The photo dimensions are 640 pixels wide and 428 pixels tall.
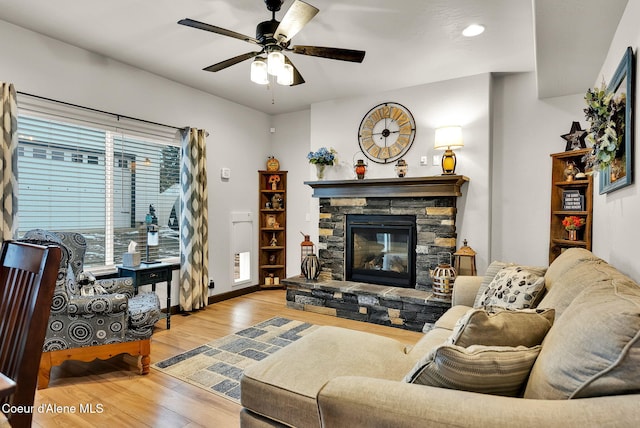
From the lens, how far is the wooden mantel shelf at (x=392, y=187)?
387 centimetres

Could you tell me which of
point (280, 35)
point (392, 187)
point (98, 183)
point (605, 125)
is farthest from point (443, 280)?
point (98, 183)

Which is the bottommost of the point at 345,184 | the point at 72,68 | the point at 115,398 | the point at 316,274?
the point at 115,398

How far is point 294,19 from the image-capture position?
6.81 ft

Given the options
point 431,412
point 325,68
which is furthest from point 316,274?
point 431,412

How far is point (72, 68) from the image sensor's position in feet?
10.7

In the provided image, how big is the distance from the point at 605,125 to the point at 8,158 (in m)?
4.20

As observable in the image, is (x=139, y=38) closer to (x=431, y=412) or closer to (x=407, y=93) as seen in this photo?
(x=407, y=93)

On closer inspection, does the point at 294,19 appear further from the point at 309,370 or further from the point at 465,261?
the point at 465,261

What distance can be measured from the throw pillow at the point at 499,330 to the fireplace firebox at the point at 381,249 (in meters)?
2.91

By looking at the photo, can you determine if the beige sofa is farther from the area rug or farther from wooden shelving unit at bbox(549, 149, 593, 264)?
wooden shelving unit at bbox(549, 149, 593, 264)

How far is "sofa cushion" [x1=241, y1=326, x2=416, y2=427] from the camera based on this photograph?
1.41 m

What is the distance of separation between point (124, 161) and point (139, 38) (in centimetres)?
128

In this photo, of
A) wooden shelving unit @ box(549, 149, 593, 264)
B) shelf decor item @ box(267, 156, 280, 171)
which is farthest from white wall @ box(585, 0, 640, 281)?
shelf decor item @ box(267, 156, 280, 171)

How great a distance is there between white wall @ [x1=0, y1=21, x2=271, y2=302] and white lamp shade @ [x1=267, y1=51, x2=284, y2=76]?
2.15 m
